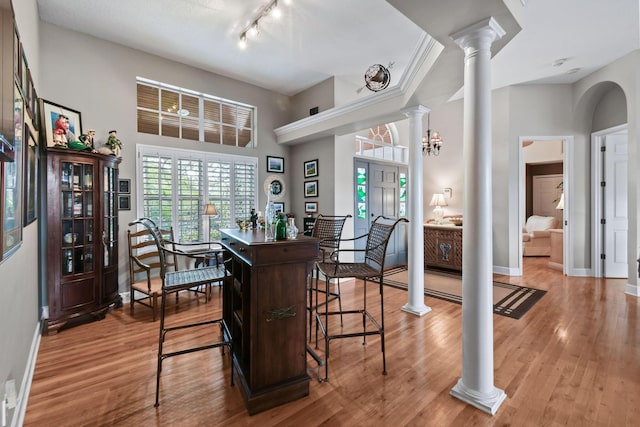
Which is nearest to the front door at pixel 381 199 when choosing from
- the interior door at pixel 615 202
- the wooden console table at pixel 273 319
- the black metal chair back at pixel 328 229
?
the black metal chair back at pixel 328 229

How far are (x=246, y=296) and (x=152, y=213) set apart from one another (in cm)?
298

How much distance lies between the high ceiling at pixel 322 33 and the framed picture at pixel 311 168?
57.3 inches

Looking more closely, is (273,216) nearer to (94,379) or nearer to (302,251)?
(302,251)

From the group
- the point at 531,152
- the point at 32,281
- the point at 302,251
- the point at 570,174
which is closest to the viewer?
the point at 302,251

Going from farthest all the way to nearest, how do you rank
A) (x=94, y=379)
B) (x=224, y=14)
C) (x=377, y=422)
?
(x=224, y=14)
(x=94, y=379)
(x=377, y=422)

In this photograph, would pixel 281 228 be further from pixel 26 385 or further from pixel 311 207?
pixel 311 207

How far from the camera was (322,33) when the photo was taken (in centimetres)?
365

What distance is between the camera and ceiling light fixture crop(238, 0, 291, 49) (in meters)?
3.09

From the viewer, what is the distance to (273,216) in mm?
2236

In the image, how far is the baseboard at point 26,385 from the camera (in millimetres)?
1646

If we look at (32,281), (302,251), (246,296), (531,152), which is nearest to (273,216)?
(302,251)

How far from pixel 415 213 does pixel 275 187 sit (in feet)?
9.42

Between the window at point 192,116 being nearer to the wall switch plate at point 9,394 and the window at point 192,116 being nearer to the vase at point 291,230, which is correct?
the vase at point 291,230

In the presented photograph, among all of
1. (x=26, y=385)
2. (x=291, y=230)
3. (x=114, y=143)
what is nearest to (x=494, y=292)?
(x=291, y=230)
